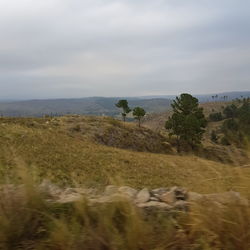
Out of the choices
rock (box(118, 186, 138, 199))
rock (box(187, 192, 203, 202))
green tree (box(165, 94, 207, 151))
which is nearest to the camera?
rock (box(187, 192, 203, 202))

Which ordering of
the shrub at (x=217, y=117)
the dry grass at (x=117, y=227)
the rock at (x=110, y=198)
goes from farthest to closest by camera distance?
the shrub at (x=217, y=117)
the rock at (x=110, y=198)
the dry grass at (x=117, y=227)

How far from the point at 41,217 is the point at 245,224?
6.82 ft

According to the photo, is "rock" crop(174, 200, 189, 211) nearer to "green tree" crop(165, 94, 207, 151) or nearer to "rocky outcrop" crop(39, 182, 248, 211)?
"rocky outcrop" crop(39, 182, 248, 211)

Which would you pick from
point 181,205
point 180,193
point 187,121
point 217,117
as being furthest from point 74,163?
point 217,117

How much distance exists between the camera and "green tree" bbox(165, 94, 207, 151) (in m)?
38.5

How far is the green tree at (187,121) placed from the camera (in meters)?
38.5

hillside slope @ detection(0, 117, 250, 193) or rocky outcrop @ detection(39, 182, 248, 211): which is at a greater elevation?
rocky outcrop @ detection(39, 182, 248, 211)

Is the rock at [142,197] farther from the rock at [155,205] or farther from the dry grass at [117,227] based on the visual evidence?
the dry grass at [117,227]

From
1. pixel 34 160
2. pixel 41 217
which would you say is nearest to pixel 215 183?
pixel 41 217

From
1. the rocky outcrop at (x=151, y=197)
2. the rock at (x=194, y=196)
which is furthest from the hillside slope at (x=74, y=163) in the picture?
the rock at (x=194, y=196)

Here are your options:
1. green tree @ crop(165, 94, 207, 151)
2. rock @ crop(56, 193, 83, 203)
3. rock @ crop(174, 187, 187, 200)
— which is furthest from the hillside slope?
green tree @ crop(165, 94, 207, 151)

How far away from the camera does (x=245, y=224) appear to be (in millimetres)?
3154

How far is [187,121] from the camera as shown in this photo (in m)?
38.2

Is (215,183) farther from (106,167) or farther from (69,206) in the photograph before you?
(106,167)
